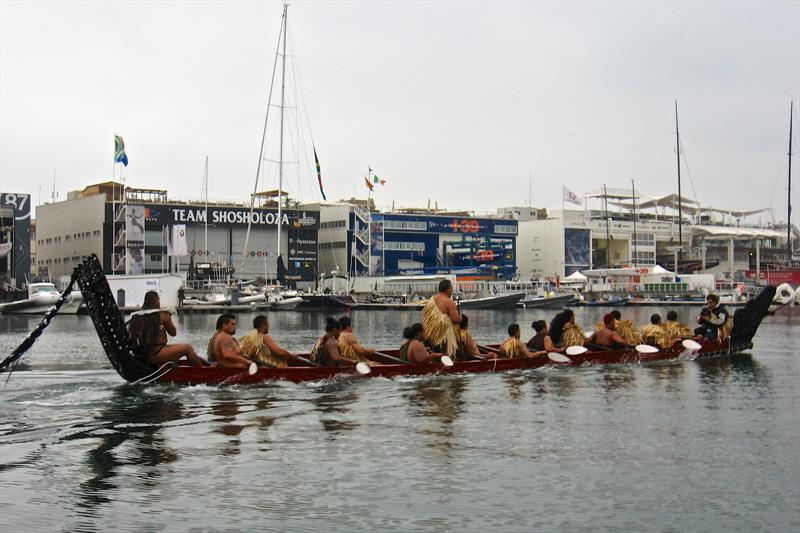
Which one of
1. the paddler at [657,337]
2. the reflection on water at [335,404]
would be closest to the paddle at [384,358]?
the reflection on water at [335,404]

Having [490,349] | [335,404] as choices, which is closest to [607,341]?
[490,349]

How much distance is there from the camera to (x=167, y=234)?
4245 inches

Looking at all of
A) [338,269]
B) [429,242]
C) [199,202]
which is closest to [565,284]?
[429,242]

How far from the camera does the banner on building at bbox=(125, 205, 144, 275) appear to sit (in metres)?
107

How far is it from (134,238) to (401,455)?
322 ft

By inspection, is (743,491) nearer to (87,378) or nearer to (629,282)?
(87,378)

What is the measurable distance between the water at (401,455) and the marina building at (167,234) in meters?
84.7

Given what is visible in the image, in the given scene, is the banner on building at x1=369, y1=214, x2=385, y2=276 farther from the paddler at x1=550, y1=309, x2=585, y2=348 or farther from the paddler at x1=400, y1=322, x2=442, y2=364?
the paddler at x1=400, y1=322, x2=442, y2=364

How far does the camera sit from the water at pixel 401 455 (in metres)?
12.2

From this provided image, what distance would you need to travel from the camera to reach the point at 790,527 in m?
12.0

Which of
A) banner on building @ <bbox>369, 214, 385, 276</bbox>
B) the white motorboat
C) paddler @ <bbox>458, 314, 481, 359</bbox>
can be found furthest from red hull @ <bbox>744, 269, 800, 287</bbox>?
paddler @ <bbox>458, 314, 481, 359</bbox>

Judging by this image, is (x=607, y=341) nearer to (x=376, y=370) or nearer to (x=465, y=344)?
(x=465, y=344)

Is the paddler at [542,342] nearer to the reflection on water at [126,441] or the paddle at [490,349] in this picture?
the paddle at [490,349]

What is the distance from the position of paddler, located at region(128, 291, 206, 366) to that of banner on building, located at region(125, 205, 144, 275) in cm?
8852
